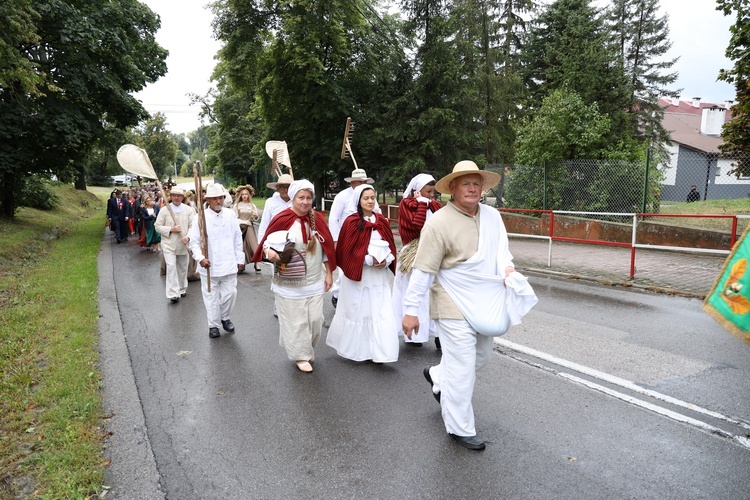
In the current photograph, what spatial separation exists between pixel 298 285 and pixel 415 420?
6.18 feet

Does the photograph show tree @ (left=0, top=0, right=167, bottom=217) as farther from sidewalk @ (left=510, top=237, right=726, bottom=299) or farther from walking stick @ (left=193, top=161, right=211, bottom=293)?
sidewalk @ (left=510, top=237, right=726, bottom=299)

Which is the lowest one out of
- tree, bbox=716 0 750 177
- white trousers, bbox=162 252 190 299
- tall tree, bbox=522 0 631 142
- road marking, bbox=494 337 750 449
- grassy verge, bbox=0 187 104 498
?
grassy verge, bbox=0 187 104 498

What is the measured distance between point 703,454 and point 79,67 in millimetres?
20196

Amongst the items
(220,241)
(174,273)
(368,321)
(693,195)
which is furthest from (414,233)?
(693,195)

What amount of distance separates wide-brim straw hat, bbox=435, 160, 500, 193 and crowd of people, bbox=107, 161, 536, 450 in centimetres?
1

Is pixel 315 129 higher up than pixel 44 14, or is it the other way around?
pixel 44 14

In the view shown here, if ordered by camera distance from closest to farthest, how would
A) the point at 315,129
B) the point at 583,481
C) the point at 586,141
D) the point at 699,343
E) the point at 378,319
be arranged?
the point at 583,481 → the point at 378,319 → the point at 699,343 → the point at 586,141 → the point at 315,129

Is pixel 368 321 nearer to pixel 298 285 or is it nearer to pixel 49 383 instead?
pixel 298 285

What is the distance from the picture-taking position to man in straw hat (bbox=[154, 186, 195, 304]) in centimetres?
875

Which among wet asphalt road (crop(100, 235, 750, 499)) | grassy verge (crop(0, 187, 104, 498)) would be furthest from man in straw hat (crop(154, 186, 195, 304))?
wet asphalt road (crop(100, 235, 750, 499))

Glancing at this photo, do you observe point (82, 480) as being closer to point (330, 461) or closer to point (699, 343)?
point (330, 461)

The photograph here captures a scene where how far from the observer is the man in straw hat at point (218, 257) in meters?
6.62

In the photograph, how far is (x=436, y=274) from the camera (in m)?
3.69

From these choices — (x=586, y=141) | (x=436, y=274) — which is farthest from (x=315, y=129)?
(x=436, y=274)
